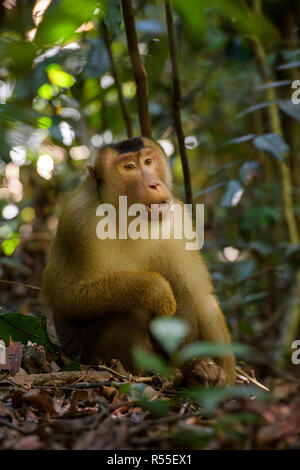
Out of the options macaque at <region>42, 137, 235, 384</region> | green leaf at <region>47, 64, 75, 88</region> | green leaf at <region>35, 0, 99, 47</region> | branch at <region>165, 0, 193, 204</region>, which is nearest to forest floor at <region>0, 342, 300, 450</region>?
macaque at <region>42, 137, 235, 384</region>

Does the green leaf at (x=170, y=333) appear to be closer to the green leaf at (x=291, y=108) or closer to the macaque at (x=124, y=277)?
the macaque at (x=124, y=277)

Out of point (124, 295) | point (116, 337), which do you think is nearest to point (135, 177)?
point (124, 295)

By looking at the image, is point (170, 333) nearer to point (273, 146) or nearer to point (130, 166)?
point (130, 166)

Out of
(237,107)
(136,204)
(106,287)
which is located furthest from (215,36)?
(106,287)

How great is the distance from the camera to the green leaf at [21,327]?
3.13 m

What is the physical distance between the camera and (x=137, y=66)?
352 cm

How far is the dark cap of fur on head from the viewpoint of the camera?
3.38m

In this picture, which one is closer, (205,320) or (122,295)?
(122,295)

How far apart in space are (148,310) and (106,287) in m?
0.28

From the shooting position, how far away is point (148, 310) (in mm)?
3121

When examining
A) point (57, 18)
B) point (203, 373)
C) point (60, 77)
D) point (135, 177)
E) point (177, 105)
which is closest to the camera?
point (57, 18)

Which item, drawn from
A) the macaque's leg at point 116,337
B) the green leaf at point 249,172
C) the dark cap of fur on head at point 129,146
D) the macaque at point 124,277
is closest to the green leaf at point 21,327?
the macaque at point 124,277

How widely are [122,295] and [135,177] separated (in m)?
0.74

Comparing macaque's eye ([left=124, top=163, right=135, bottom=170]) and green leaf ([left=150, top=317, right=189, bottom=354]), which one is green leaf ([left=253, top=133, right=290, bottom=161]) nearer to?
macaque's eye ([left=124, top=163, right=135, bottom=170])
